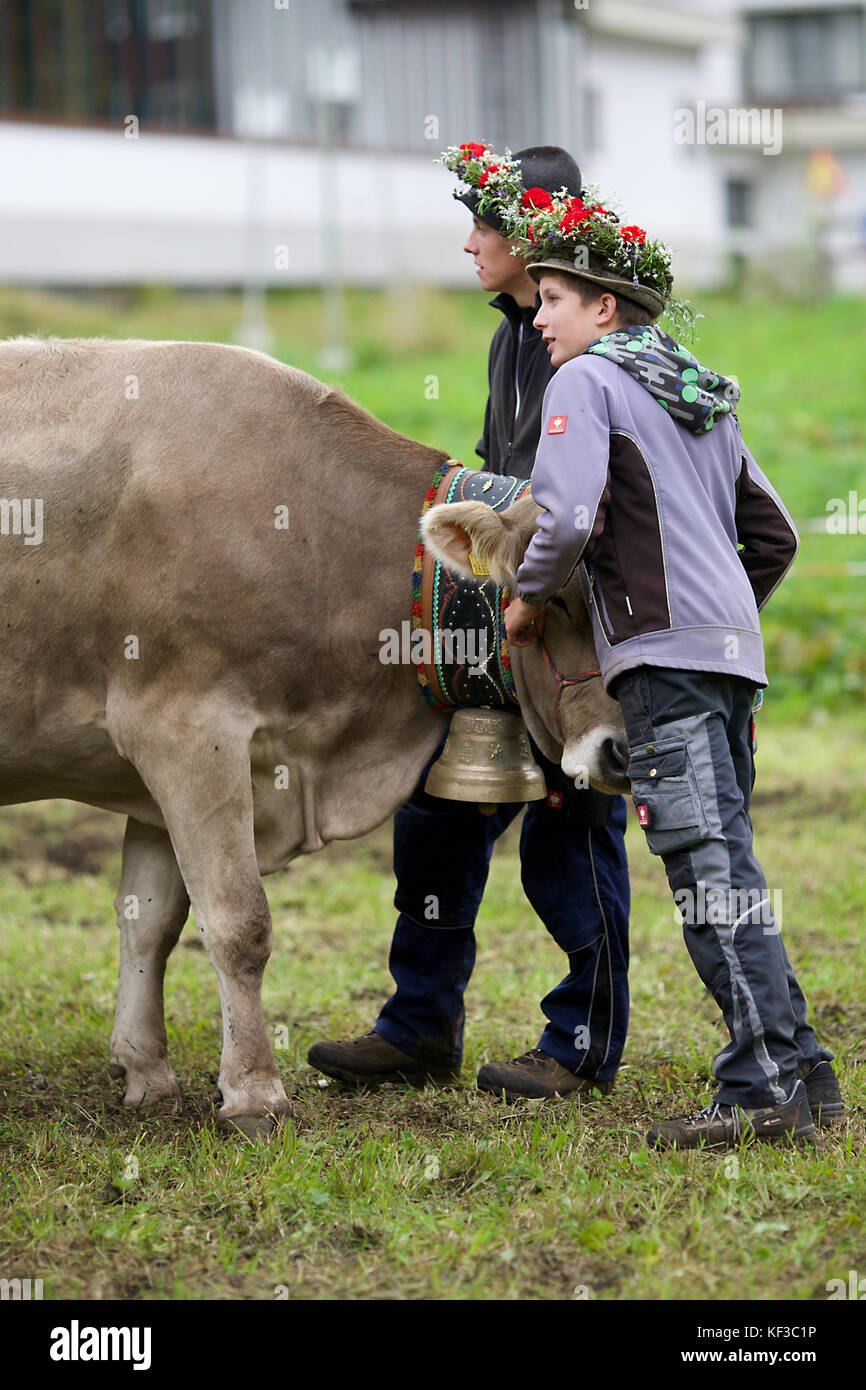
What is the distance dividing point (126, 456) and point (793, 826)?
164 inches

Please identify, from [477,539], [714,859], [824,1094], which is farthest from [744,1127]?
[477,539]

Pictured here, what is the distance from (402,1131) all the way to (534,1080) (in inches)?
17.1

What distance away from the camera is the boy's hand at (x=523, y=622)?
3816 mm

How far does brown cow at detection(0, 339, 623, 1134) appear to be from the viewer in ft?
13.0

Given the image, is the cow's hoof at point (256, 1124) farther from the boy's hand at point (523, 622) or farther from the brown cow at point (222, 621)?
the boy's hand at point (523, 622)

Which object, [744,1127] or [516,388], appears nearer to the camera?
[744,1127]

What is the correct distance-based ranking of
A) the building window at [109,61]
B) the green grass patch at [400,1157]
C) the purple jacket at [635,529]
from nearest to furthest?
the green grass patch at [400,1157] → the purple jacket at [635,529] → the building window at [109,61]

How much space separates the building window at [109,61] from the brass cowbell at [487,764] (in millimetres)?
18387

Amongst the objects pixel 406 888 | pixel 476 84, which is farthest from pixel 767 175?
pixel 406 888

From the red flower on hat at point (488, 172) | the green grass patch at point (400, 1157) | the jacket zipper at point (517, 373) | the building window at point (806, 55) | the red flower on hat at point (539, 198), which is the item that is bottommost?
the green grass patch at point (400, 1157)

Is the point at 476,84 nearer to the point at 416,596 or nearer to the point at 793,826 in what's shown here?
the point at 793,826

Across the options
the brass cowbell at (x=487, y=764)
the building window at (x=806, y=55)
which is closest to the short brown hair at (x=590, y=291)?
the brass cowbell at (x=487, y=764)

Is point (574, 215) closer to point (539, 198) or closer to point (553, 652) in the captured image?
point (539, 198)

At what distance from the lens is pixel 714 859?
3654mm
